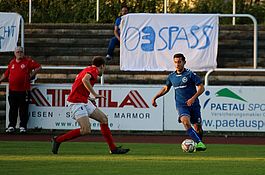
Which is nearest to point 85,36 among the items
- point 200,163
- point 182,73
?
point 182,73

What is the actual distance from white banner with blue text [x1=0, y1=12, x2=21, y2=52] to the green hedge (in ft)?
23.7

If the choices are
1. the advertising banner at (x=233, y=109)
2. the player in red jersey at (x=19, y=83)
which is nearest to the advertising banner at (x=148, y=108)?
the advertising banner at (x=233, y=109)

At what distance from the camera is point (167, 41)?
25.8 m

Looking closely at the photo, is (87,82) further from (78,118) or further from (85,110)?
(78,118)

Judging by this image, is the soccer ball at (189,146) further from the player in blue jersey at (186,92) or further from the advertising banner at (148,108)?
the advertising banner at (148,108)

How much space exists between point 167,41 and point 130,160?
9474 mm

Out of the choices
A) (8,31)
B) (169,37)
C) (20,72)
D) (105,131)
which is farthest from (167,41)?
(105,131)

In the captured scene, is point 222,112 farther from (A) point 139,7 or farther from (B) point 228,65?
(A) point 139,7

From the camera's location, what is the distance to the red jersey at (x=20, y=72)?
24750 mm

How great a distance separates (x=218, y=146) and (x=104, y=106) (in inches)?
186

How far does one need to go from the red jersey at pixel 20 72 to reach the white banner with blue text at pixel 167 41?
8.89ft

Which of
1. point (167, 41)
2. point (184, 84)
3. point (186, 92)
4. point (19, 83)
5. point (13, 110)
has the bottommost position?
point (13, 110)

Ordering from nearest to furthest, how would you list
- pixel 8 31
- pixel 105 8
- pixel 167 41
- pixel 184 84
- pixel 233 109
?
1. pixel 184 84
2. pixel 233 109
3. pixel 167 41
4. pixel 8 31
5. pixel 105 8

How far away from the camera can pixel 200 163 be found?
53.3 feet
